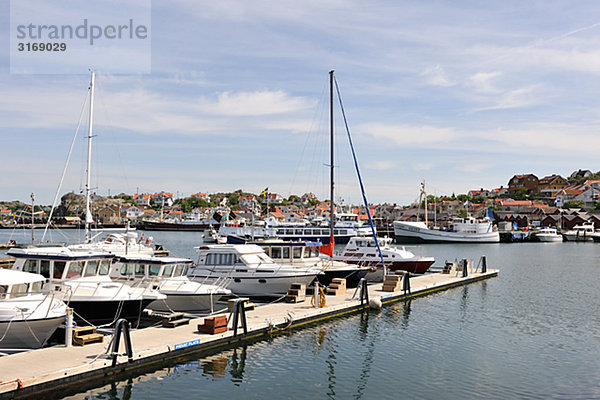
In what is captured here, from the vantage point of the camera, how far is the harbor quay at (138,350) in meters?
14.3

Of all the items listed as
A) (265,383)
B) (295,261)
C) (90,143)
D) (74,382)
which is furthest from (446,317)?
(90,143)

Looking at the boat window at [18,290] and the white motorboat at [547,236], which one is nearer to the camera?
the boat window at [18,290]

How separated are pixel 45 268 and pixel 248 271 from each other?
35.7 feet

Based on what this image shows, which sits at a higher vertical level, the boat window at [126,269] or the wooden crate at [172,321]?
the boat window at [126,269]

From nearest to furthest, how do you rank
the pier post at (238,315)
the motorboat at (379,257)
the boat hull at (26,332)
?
the boat hull at (26,332)
the pier post at (238,315)
the motorboat at (379,257)

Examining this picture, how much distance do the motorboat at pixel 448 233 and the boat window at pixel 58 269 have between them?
86453 millimetres

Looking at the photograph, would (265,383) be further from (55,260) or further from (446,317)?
(446,317)

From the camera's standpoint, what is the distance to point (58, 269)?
23.2 m

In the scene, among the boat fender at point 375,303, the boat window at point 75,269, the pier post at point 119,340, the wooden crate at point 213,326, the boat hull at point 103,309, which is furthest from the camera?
the boat fender at point 375,303

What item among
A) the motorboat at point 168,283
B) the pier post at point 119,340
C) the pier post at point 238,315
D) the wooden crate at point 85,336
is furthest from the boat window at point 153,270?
the pier post at point 119,340

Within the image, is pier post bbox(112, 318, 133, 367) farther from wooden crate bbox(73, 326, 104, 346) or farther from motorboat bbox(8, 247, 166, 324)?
motorboat bbox(8, 247, 166, 324)

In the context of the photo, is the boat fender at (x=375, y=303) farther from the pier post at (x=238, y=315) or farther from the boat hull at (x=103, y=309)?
the boat hull at (x=103, y=309)

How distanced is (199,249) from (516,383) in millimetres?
19999

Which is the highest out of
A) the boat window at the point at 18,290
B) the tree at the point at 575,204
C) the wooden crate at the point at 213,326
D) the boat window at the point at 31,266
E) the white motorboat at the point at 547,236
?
the tree at the point at 575,204
